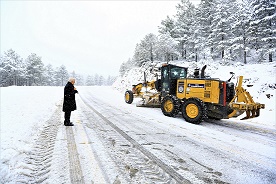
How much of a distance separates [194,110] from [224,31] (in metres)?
24.2

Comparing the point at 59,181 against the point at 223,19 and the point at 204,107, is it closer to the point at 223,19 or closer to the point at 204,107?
the point at 204,107

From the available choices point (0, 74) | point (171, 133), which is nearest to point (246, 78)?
point (171, 133)

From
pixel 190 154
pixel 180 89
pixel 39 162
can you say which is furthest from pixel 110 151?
pixel 180 89

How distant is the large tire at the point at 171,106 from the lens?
812cm

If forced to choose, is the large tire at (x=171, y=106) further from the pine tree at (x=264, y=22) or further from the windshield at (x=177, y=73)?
the pine tree at (x=264, y=22)

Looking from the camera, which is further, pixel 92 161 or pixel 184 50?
pixel 184 50

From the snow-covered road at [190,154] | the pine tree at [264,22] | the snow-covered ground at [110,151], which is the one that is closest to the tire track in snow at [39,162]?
the snow-covered ground at [110,151]

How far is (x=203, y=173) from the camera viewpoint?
2.99 m

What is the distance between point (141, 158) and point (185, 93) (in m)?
5.12

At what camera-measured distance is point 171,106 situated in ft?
27.3

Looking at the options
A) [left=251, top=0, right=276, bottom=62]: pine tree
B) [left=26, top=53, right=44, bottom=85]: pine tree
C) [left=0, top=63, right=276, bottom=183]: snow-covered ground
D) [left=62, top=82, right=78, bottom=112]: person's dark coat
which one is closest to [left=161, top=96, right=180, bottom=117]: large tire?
[left=0, top=63, right=276, bottom=183]: snow-covered ground

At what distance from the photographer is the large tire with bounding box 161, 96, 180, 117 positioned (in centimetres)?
812

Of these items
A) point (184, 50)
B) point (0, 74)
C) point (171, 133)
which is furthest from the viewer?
point (0, 74)

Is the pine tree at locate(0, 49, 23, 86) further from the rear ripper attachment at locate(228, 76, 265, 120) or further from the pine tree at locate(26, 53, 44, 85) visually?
the rear ripper attachment at locate(228, 76, 265, 120)
